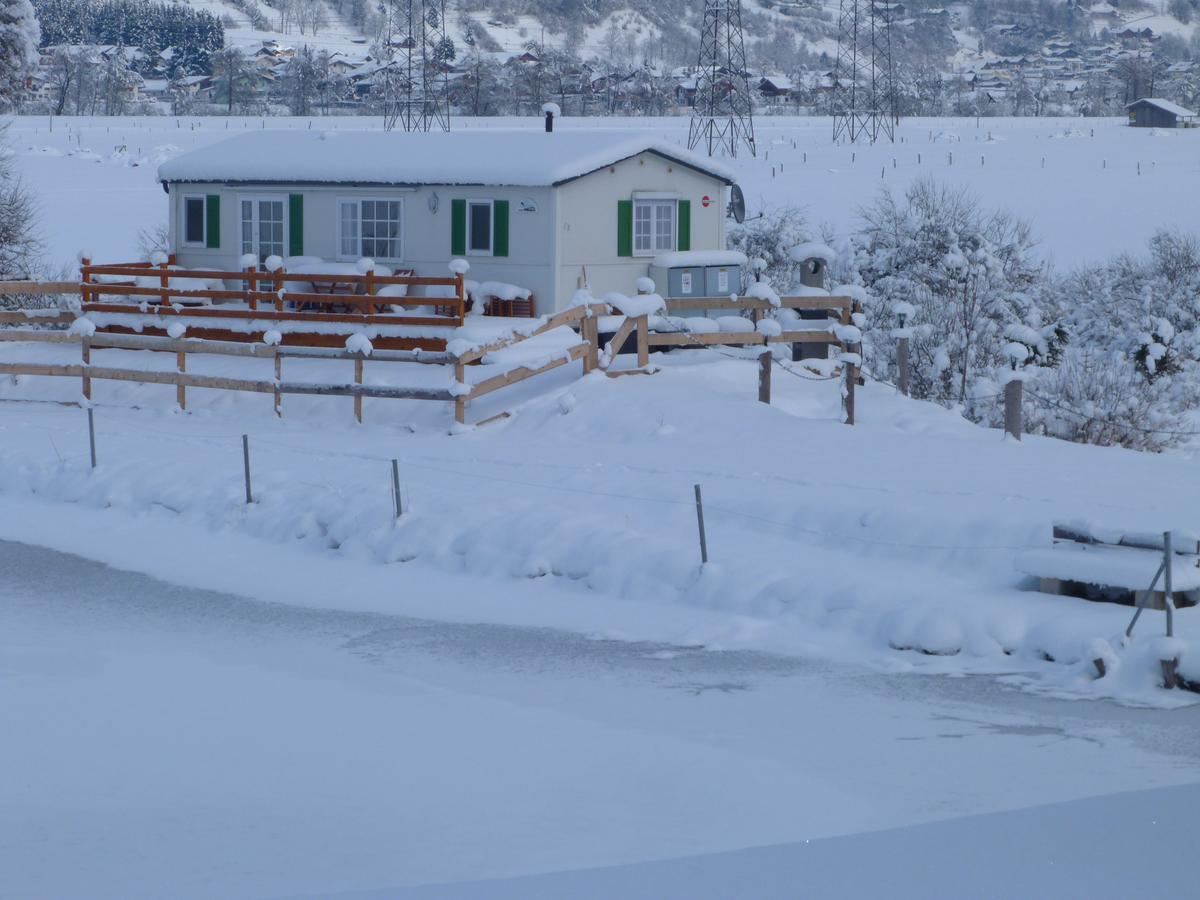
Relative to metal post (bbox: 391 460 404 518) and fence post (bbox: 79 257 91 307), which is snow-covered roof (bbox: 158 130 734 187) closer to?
fence post (bbox: 79 257 91 307)

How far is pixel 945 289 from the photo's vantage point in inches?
1591

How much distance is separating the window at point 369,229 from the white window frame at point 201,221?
2.69 metres

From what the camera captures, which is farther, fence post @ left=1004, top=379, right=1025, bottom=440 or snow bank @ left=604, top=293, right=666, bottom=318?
snow bank @ left=604, top=293, right=666, bottom=318

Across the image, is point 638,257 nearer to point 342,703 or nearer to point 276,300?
point 276,300

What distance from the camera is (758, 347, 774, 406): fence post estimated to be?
842 inches

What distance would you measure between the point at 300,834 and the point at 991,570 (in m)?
6.95

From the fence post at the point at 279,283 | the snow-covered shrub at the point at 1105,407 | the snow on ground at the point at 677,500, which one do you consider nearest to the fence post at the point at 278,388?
the snow on ground at the point at 677,500

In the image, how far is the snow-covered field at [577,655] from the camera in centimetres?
895

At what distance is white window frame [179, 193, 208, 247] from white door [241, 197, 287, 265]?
754 millimetres

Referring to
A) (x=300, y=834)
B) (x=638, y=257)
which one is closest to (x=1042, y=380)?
(x=638, y=257)

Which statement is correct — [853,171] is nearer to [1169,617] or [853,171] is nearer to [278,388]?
[278,388]

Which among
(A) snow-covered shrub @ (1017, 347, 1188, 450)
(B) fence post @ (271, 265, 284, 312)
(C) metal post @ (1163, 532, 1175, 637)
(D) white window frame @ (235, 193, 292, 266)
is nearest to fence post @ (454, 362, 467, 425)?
(B) fence post @ (271, 265, 284, 312)

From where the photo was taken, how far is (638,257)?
26.5 metres

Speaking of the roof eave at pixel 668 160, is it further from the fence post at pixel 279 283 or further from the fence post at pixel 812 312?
the fence post at pixel 279 283
